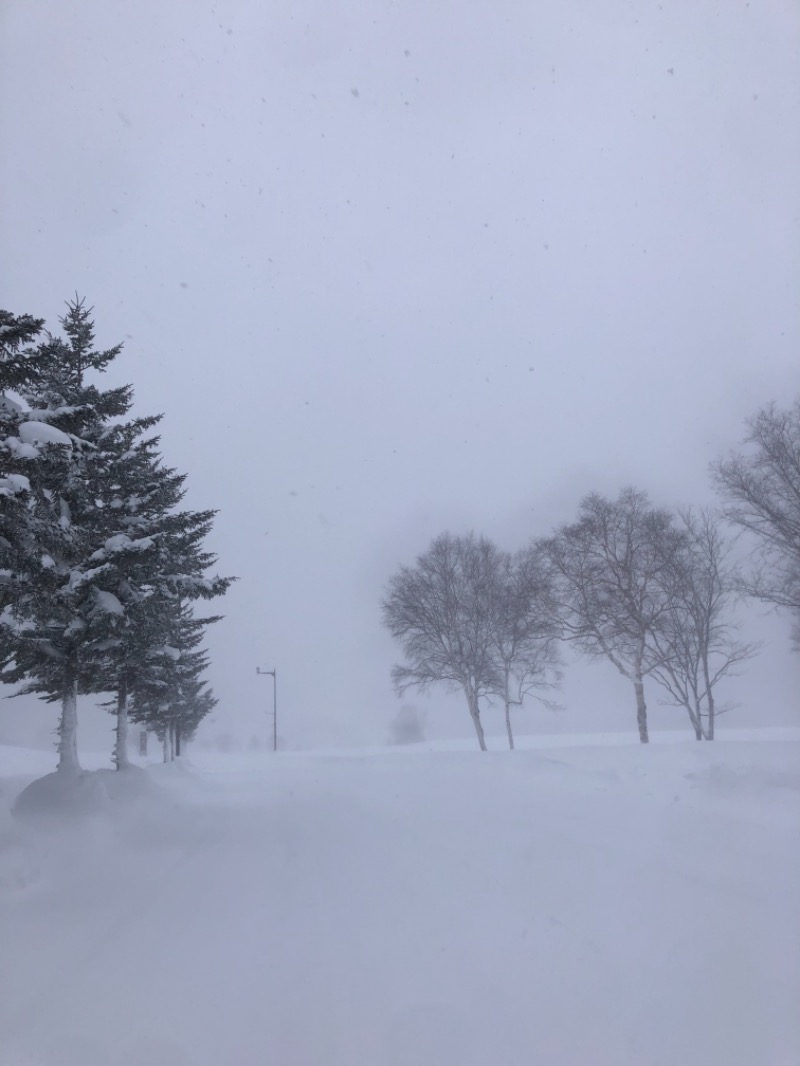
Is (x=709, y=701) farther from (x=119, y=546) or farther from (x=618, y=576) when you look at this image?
(x=119, y=546)

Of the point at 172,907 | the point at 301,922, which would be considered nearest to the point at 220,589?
the point at 172,907

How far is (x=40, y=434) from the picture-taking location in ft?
28.1

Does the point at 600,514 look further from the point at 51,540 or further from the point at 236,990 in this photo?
the point at 236,990

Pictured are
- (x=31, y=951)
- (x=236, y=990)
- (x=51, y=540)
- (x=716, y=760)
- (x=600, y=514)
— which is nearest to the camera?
(x=236, y=990)

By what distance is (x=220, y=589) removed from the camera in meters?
14.5

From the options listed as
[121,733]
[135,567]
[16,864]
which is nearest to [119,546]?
[135,567]

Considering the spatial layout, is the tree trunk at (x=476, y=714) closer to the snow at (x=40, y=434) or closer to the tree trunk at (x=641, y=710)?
the tree trunk at (x=641, y=710)

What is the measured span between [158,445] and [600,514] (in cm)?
1581

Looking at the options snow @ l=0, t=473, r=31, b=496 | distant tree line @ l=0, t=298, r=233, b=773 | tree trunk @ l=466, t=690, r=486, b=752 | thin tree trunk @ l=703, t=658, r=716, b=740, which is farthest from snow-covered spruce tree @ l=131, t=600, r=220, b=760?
thin tree trunk @ l=703, t=658, r=716, b=740

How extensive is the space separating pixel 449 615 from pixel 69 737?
17724mm

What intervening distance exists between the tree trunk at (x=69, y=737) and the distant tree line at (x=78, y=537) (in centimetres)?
3

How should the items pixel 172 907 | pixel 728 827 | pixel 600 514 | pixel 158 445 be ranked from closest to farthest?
1. pixel 172 907
2. pixel 728 827
3. pixel 158 445
4. pixel 600 514

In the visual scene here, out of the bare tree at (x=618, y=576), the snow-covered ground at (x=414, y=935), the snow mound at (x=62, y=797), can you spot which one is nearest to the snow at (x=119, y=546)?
the snow mound at (x=62, y=797)

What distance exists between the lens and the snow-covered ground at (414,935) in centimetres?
400
